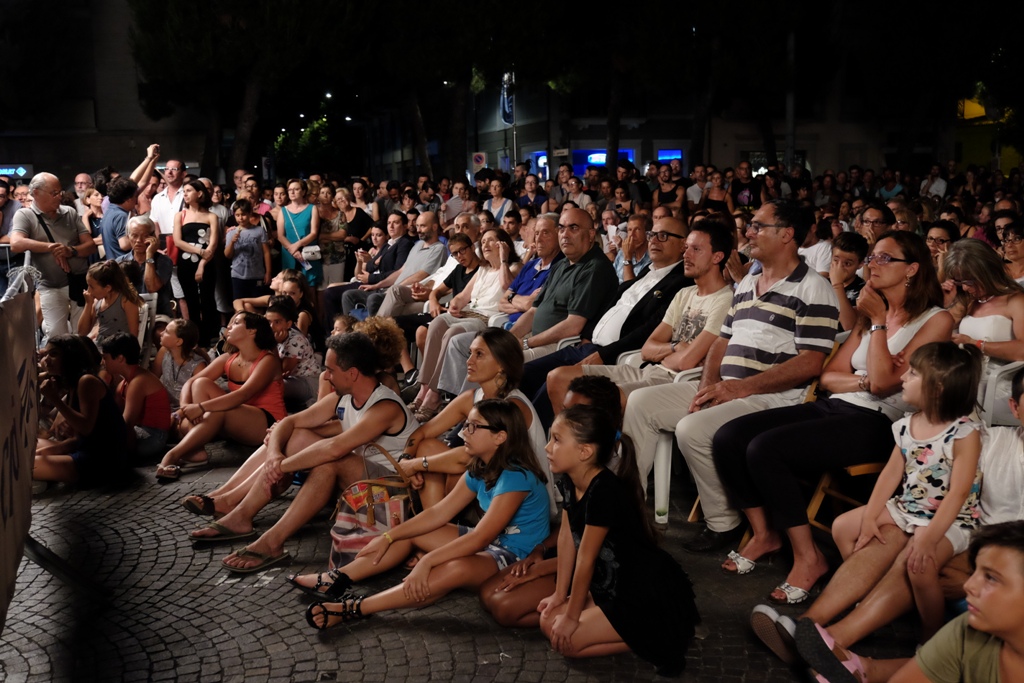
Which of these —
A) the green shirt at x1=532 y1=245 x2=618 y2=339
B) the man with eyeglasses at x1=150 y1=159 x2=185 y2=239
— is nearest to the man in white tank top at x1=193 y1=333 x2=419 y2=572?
the green shirt at x1=532 y1=245 x2=618 y2=339

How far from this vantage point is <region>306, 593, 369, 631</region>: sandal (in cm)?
411

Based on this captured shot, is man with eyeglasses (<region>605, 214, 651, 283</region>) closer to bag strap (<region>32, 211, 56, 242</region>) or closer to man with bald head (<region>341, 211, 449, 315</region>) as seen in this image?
man with bald head (<region>341, 211, 449, 315</region>)

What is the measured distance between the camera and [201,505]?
5422mm

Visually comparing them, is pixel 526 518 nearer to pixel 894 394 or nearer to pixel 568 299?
pixel 894 394

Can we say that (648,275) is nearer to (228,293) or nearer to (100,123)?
(228,293)

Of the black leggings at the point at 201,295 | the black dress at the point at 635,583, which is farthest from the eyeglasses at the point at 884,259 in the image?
the black leggings at the point at 201,295

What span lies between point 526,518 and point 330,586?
90cm

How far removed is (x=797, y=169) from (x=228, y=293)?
1066 cm

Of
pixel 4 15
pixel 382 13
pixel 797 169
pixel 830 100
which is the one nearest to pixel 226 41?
pixel 382 13

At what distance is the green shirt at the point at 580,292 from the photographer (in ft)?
21.9

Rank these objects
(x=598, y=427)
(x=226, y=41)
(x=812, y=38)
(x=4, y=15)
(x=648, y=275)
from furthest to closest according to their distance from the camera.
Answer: (x=812, y=38) → (x=4, y=15) → (x=226, y=41) → (x=648, y=275) → (x=598, y=427)

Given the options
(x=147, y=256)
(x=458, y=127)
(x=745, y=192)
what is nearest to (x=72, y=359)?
(x=147, y=256)

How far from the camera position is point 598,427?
12.7 ft

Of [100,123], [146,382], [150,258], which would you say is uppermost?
[100,123]
